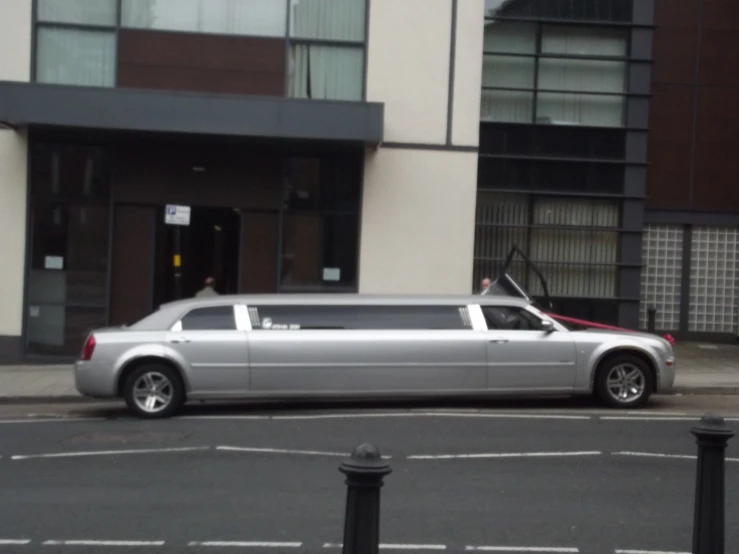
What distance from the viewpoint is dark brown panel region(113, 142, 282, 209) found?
19.4 metres

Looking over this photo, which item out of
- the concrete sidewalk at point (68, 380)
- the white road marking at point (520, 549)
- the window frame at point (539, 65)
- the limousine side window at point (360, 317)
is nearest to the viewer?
the white road marking at point (520, 549)

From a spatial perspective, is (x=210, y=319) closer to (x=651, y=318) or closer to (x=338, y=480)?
(x=338, y=480)

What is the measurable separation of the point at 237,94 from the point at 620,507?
1140 centimetres

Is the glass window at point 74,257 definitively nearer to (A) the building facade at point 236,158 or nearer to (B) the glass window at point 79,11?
(A) the building facade at point 236,158

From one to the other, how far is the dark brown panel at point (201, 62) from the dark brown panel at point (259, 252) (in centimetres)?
206

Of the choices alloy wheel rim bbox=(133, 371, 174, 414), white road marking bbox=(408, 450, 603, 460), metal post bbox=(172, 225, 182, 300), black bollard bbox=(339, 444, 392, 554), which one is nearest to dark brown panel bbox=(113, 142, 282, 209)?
metal post bbox=(172, 225, 182, 300)

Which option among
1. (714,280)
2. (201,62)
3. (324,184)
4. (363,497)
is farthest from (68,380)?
(714,280)

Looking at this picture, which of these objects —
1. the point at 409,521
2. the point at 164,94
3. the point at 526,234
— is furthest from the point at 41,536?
the point at 526,234

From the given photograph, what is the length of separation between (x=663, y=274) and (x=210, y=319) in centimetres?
1384

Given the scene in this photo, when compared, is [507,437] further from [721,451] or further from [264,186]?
[264,186]

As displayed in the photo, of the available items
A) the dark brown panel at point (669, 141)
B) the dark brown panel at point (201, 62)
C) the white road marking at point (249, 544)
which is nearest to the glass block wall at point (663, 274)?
the dark brown panel at point (669, 141)

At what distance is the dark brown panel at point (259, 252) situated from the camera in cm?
1950

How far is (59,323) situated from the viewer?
1936cm

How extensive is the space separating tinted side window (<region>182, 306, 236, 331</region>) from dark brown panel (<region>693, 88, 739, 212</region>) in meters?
13.9
